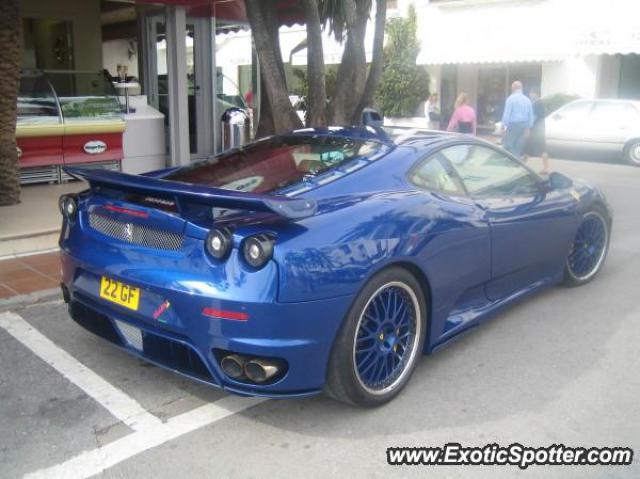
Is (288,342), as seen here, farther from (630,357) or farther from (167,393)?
(630,357)

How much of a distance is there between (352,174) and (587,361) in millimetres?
1913

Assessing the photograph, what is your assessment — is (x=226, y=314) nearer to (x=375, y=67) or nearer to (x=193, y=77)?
(x=375, y=67)

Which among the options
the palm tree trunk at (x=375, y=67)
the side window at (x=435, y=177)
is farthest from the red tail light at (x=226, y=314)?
the palm tree trunk at (x=375, y=67)

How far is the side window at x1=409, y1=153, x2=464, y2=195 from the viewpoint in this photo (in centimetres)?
396

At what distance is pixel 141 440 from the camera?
10.5ft

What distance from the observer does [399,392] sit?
3674 mm

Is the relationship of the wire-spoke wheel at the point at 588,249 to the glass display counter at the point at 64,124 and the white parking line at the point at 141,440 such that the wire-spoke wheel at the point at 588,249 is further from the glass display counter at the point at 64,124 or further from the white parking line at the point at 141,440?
the glass display counter at the point at 64,124

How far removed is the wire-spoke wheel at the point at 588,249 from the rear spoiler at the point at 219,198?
10.2ft

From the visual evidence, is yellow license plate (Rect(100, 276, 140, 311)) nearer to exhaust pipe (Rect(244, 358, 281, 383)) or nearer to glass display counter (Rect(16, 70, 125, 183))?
exhaust pipe (Rect(244, 358, 281, 383))

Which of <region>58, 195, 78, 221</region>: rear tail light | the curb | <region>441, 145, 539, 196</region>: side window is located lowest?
the curb

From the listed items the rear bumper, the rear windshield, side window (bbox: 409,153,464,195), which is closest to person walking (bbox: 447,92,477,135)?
the rear windshield

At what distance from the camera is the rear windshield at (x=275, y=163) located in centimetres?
388

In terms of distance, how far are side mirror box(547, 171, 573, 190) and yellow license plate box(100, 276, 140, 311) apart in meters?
3.27

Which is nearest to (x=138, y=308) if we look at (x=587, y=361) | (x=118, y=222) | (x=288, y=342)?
(x=118, y=222)
